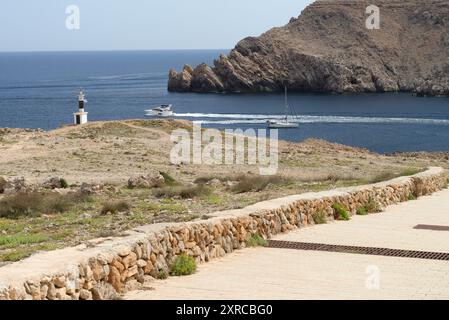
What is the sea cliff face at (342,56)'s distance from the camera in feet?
469

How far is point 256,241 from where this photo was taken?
1184 cm

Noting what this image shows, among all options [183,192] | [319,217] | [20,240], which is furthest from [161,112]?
[20,240]

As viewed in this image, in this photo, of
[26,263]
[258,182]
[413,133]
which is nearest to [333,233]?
[26,263]

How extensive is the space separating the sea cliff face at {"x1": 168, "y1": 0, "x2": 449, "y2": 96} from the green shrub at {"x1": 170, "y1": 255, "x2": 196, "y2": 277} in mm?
126240

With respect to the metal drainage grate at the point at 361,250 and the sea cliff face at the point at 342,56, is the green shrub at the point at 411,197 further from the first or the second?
the sea cliff face at the point at 342,56

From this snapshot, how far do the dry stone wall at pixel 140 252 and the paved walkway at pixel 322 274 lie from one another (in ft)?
0.76

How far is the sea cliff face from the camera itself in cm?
14288

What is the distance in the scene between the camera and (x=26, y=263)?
7941mm

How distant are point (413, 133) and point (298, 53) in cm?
7644

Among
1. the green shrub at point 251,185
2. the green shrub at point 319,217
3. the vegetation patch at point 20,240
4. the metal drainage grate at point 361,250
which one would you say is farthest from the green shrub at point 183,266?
the green shrub at point 251,185

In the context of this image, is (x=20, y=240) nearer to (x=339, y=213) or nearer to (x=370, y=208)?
(x=339, y=213)

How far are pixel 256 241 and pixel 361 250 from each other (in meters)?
1.49

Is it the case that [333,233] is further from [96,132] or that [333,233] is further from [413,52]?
[413,52]

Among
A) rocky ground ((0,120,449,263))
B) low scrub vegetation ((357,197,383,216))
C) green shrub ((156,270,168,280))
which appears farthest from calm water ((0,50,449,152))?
green shrub ((156,270,168,280))
